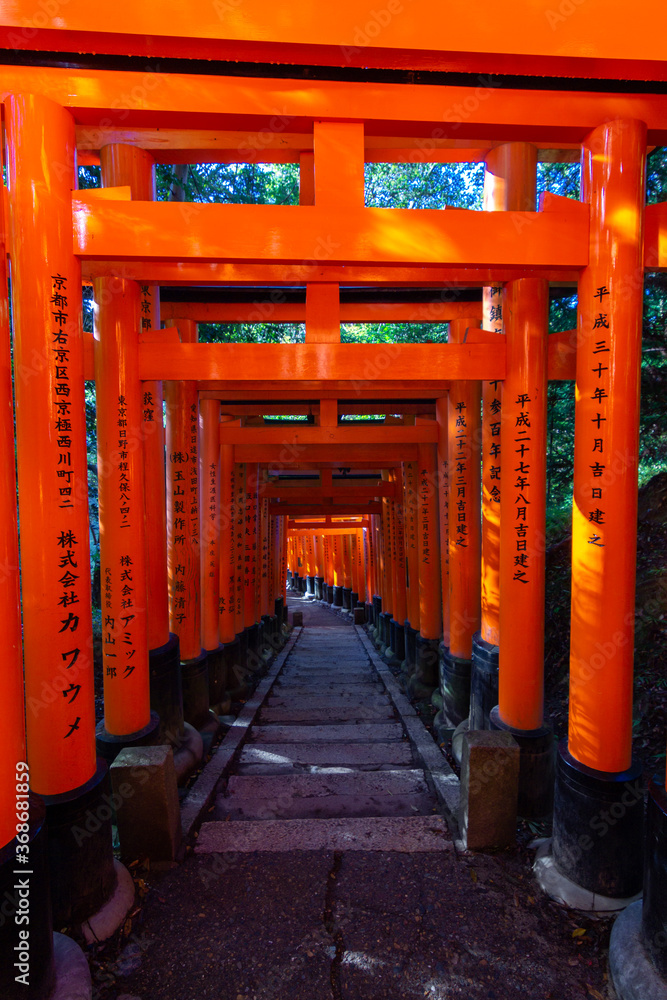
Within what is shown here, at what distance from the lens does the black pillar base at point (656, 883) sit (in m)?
2.45

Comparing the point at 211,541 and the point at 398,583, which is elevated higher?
the point at 211,541

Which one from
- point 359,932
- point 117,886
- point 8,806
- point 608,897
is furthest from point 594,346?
point 117,886

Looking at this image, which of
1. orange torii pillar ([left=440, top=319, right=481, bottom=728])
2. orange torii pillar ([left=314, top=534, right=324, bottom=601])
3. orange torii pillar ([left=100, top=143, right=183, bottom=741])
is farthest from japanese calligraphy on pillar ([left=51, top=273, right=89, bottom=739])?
orange torii pillar ([left=314, top=534, right=324, bottom=601])

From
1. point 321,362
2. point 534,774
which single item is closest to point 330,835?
point 534,774

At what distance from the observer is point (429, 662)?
8.02m

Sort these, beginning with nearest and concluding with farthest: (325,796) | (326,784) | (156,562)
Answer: (325,796)
(326,784)
(156,562)

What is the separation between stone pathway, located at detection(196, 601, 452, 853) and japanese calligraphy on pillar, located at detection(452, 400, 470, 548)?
2290 millimetres

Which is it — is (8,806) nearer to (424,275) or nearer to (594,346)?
(594,346)

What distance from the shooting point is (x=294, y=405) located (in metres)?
8.71

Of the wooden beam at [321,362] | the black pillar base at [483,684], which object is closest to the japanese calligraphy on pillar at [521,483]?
the wooden beam at [321,362]

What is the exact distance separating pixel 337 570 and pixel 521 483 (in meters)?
22.7

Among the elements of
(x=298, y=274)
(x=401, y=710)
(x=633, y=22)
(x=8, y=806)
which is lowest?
(x=401, y=710)

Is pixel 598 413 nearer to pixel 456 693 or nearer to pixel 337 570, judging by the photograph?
pixel 456 693

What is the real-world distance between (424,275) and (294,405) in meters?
4.82
